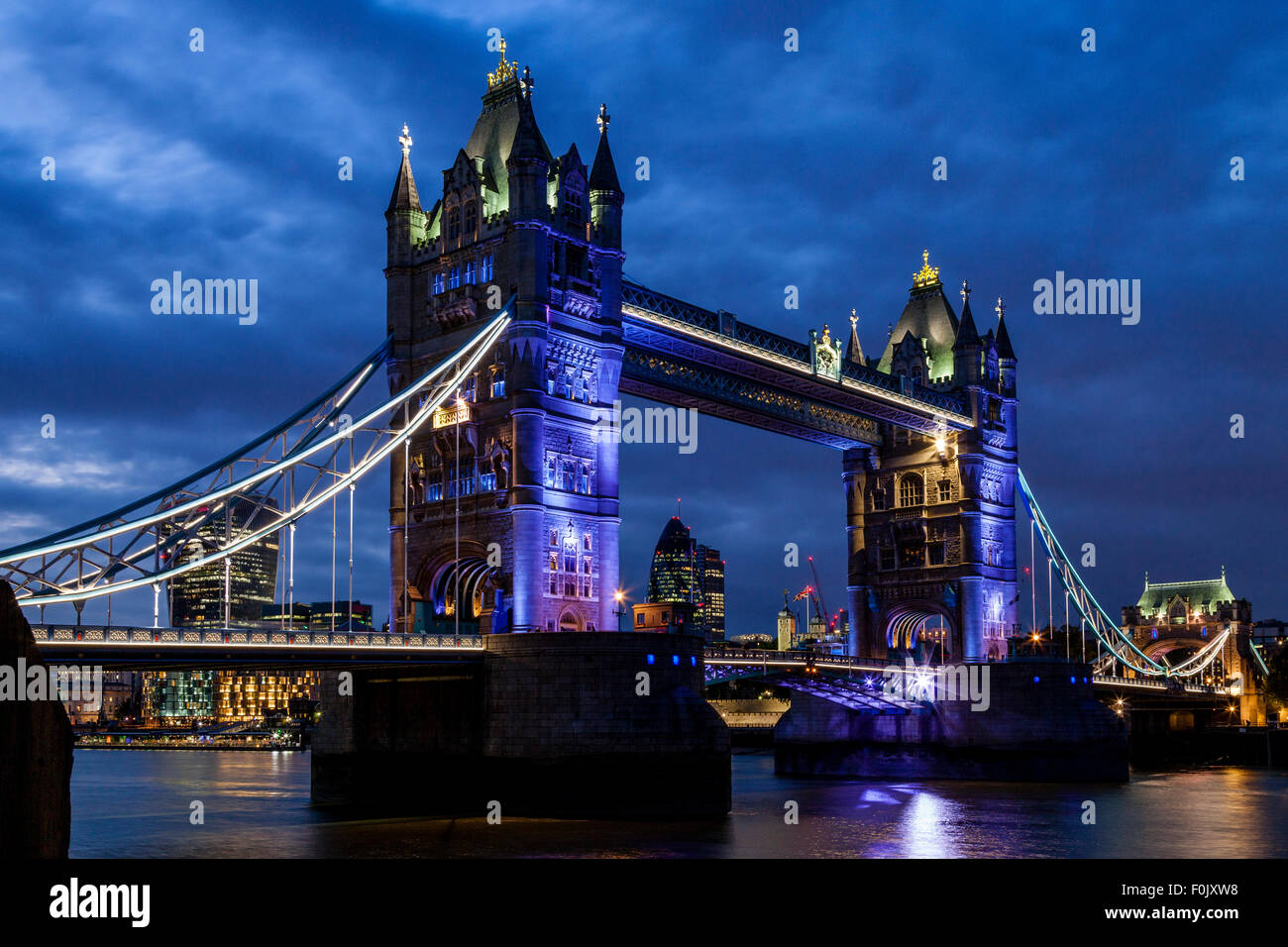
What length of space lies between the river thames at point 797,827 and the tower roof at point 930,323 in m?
25.4

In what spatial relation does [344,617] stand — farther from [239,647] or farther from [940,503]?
[239,647]

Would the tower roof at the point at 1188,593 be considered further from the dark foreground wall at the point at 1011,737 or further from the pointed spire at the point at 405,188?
the pointed spire at the point at 405,188

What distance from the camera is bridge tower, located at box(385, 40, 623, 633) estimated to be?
49656 mm

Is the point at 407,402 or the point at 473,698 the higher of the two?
the point at 407,402

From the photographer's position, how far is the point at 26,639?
10.8m

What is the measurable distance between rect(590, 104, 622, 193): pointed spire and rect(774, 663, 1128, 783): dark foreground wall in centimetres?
A: 3304

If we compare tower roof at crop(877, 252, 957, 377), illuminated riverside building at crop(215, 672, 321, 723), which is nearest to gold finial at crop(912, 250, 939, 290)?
tower roof at crop(877, 252, 957, 377)

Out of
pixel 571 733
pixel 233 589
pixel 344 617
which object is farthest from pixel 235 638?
pixel 233 589

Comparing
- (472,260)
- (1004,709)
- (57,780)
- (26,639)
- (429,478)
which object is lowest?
(1004,709)

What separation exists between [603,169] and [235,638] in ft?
80.7

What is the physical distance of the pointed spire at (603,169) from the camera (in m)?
53.7

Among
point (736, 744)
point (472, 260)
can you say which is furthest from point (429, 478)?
point (736, 744)

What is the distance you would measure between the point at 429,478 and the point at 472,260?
8654 mm
